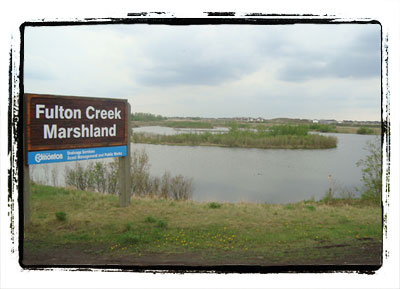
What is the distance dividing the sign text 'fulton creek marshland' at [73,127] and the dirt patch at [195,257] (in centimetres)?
156

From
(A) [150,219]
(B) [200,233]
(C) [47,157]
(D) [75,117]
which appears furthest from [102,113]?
(B) [200,233]

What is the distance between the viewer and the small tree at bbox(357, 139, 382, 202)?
23.4ft

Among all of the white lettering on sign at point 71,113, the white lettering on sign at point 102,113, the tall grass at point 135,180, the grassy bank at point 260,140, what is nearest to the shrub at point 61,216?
the white lettering on sign at point 71,113

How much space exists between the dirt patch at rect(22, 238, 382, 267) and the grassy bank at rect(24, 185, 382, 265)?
0.04ft

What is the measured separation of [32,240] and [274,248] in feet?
11.1

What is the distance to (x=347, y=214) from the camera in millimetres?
5453

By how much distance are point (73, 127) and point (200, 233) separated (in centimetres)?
282

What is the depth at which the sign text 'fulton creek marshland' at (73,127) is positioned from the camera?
13.8 feet

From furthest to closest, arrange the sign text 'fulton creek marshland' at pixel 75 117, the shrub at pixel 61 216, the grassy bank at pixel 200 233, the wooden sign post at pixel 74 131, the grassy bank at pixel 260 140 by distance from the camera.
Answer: the grassy bank at pixel 260 140
the shrub at pixel 61 216
the sign text 'fulton creek marshland' at pixel 75 117
the wooden sign post at pixel 74 131
the grassy bank at pixel 200 233

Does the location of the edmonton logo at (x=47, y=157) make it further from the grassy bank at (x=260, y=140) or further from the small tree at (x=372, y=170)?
the grassy bank at (x=260, y=140)

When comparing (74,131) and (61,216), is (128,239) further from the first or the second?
(74,131)

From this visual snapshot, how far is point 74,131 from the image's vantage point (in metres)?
4.69

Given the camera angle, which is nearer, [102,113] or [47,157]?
[47,157]

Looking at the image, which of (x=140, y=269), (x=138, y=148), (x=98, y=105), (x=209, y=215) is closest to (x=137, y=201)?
(x=209, y=215)
